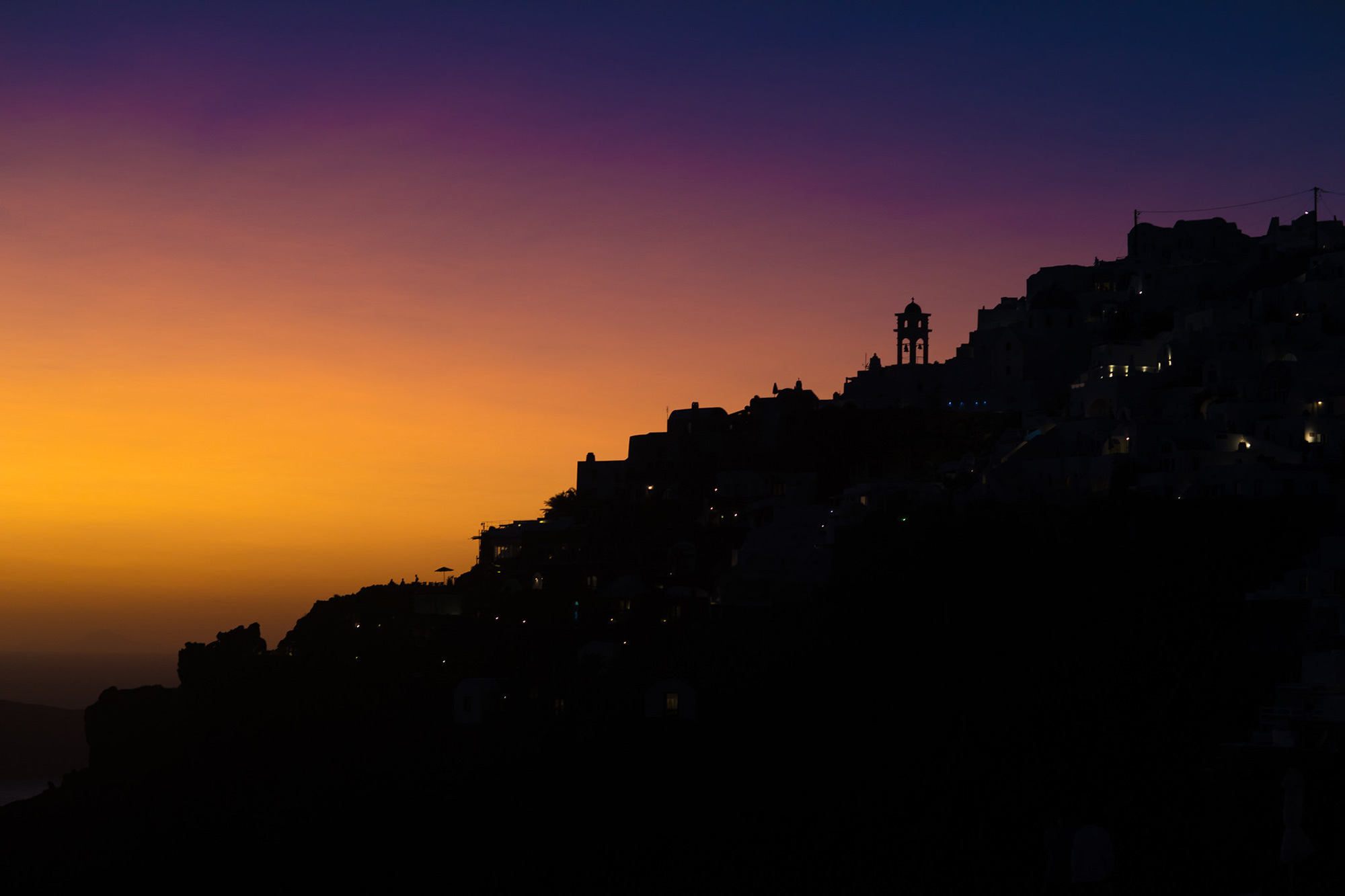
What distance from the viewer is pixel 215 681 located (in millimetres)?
90188

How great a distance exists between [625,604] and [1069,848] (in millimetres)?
63800

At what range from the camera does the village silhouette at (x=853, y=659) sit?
189 ft

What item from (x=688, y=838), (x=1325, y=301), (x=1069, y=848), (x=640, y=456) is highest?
(x=1325, y=301)

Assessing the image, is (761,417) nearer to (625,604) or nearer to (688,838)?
(625,604)

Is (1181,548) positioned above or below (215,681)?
above

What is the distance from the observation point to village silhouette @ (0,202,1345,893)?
189 feet

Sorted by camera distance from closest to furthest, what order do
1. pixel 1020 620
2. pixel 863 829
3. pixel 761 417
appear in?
pixel 863 829, pixel 1020 620, pixel 761 417

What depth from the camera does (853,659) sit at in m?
71.0

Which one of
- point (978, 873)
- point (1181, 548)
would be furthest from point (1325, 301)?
point (978, 873)

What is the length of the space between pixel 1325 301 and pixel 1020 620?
3676 cm

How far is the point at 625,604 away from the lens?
282 ft

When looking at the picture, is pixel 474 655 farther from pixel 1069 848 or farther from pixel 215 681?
pixel 1069 848

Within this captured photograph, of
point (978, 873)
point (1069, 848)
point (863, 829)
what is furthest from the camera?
point (863, 829)

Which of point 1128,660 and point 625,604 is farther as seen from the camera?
point 625,604
